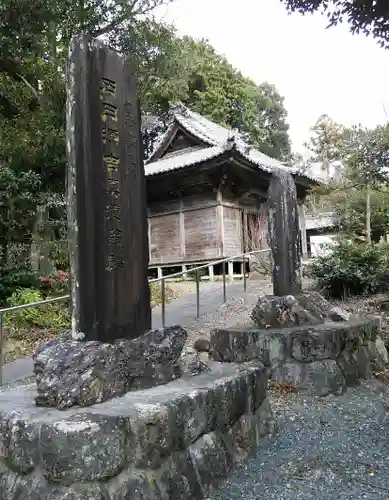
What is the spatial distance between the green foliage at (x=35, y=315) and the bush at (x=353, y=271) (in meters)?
5.58

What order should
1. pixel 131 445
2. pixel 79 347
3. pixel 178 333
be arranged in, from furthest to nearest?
pixel 178 333
pixel 79 347
pixel 131 445

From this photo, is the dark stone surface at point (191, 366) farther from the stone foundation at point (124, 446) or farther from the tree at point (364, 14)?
the tree at point (364, 14)

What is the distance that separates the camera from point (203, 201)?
52.7ft

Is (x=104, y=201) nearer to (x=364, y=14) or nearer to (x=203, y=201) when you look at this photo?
(x=364, y=14)

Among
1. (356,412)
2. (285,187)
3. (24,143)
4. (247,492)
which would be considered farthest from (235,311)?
(247,492)

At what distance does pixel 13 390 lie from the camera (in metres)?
3.14

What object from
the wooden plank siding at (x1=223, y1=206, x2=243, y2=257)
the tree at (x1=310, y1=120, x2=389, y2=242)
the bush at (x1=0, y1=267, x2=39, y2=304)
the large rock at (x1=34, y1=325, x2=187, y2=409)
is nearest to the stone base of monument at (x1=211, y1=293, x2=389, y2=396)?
the large rock at (x1=34, y1=325, x2=187, y2=409)

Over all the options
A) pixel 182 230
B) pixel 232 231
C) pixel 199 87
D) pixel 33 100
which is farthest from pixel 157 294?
pixel 199 87

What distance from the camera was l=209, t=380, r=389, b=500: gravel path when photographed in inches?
105

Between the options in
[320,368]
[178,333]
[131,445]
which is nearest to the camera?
[131,445]

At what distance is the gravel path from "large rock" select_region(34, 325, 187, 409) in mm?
845

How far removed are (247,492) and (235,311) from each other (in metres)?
6.70

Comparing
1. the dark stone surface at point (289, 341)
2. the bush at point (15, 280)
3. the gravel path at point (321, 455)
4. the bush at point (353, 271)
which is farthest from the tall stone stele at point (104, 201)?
the bush at point (15, 280)

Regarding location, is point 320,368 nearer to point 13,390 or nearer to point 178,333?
point 178,333
